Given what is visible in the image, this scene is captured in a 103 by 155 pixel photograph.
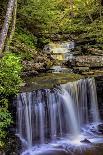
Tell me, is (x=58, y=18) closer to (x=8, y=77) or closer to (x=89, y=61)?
(x=89, y=61)

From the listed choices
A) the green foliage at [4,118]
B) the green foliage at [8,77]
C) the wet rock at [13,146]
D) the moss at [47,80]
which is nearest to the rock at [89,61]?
the moss at [47,80]

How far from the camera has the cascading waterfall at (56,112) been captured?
1228cm

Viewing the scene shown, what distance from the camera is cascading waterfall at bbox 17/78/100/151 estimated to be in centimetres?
1228

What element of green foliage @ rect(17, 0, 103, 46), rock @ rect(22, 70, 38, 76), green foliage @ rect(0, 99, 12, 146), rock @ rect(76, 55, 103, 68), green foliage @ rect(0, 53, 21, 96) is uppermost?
green foliage @ rect(17, 0, 103, 46)

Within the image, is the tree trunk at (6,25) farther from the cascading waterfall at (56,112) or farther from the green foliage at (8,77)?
the cascading waterfall at (56,112)

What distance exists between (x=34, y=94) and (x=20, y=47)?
4949 mm

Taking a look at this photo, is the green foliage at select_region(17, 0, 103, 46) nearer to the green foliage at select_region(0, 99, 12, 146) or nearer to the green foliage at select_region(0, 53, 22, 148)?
the green foliage at select_region(0, 53, 22, 148)

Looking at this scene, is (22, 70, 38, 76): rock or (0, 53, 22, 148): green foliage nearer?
(0, 53, 22, 148): green foliage

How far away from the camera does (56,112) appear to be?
13141mm

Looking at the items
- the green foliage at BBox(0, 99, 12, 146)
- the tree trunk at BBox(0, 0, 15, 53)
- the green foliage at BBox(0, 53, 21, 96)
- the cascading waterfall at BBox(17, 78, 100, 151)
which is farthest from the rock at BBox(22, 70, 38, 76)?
the green foliage at BBox(0, 99, 12, 146)

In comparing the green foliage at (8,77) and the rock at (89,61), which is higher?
the rock at (89,61)

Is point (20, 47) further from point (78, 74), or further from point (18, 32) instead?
point (78, 74)

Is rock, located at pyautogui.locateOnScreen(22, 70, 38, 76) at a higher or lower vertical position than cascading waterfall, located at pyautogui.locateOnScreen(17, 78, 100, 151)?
higher

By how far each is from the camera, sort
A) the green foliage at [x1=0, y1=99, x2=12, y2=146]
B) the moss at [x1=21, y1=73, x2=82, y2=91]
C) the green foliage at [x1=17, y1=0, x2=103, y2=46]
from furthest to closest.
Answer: the green foliage at [x1=17, y1=0, x2=103, y2=46] < the moss at [x1=21, y1=73, x2=82, y2=91] < the green foliage at [x1=0, y1=99, x2=12, y2=146]
